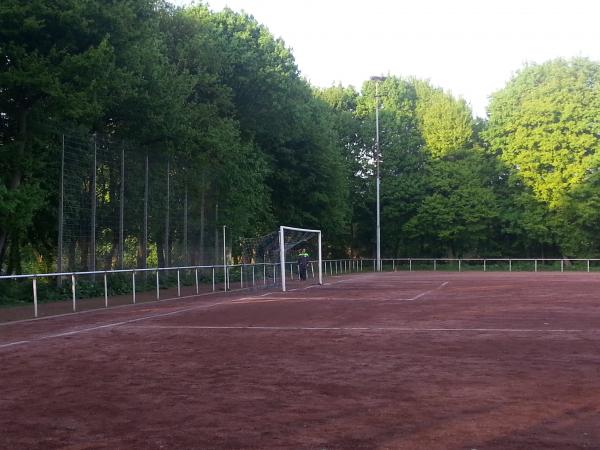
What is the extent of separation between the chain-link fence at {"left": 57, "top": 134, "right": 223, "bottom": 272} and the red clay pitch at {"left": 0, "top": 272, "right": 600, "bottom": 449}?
713 cm

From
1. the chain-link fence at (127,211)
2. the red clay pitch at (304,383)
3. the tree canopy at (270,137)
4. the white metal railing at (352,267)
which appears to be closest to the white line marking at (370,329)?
the red clay pitch at (304,383)

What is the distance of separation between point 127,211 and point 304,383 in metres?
19.4

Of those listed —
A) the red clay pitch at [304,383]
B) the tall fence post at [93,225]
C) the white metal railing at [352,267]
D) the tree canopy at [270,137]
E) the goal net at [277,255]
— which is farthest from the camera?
the goal net at [277,255]

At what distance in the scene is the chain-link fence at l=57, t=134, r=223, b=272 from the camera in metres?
23.6

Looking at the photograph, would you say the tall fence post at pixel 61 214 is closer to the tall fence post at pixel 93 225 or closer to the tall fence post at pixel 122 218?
the tall fence post at pixel 93 225

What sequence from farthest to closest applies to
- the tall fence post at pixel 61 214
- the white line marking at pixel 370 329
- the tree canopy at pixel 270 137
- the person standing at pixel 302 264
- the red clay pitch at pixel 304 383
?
1. the person standing at pixel 302 264
2. the tree canopy at pixel 270 137
3. the tall fence post at pixel 61 214
4. the white line marking at pixel 370 329
5. the red clay pitch at pixel 304 383

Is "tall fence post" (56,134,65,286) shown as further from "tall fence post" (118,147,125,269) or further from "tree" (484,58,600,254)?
"tree" (484,58,600,254)

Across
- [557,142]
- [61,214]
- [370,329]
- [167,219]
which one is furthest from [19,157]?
[557,142]

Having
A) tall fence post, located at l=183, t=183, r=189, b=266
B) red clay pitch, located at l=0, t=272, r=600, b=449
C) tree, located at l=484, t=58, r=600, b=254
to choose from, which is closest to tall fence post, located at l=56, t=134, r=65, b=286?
red clay pitch, located at l=0, t=272, r=600, b=449

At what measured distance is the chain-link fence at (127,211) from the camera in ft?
77.4

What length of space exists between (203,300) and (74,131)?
678 cm

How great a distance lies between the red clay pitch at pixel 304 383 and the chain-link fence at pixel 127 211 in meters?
7.13

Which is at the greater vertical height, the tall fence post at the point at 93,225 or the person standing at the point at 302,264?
the tall fence post at the point at 93,225

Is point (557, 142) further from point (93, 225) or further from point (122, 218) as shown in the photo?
point (93, 225)
